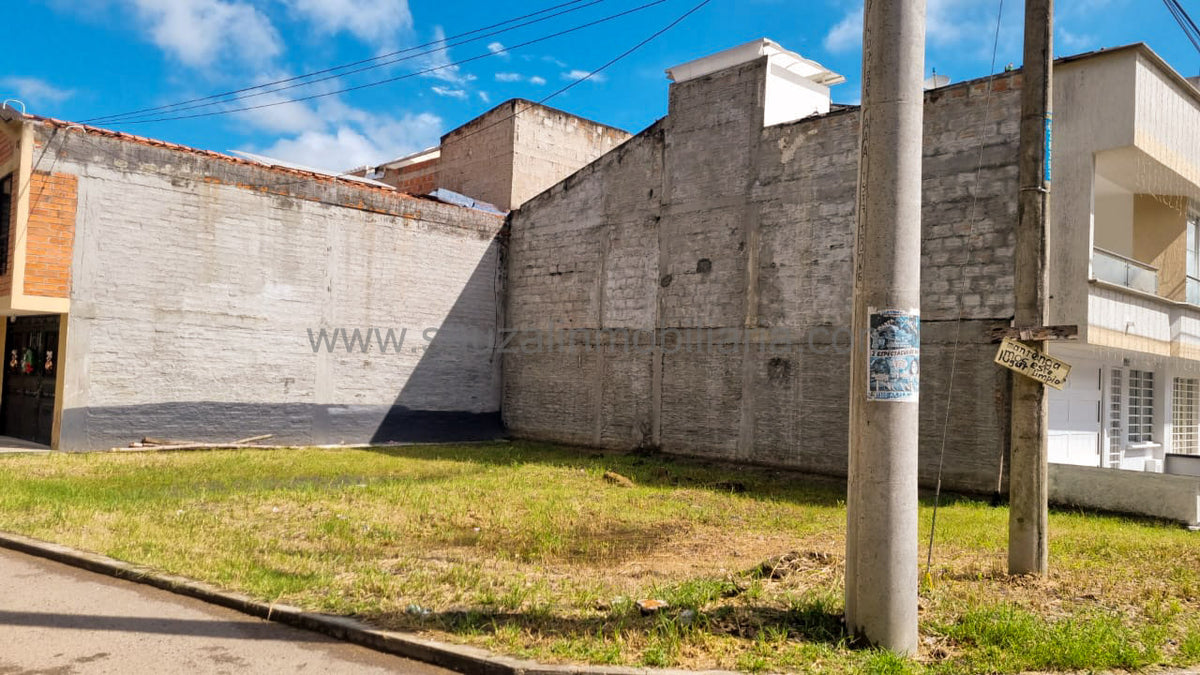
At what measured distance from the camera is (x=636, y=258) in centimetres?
1708

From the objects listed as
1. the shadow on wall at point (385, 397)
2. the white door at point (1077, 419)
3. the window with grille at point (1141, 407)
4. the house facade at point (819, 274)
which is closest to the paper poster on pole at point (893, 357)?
the house facade at point (819, 274)

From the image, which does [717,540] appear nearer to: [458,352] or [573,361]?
[573,361]

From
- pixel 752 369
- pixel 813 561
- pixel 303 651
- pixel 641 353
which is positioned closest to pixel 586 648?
pixel 303 651

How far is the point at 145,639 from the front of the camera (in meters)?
4.89

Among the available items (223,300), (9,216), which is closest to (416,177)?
(223,300)

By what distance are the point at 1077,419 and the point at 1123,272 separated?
112 inches

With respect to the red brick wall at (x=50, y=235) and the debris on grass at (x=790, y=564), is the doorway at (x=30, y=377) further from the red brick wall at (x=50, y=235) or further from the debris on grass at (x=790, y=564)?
the debris on grass at (x=790, y=564)

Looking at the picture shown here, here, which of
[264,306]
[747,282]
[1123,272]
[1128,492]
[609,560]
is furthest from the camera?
[264,306]

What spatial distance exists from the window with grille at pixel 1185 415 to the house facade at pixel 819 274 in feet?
A: 0.32

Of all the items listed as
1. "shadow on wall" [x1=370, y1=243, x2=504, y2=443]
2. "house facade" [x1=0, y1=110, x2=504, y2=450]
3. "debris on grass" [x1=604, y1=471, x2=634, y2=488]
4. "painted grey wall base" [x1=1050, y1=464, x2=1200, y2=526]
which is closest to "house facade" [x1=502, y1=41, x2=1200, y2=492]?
"shadow on wall" [x1=370, y1=243, x2=504, y2=443]

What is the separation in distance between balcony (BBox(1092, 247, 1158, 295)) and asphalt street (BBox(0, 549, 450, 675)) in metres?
11.3

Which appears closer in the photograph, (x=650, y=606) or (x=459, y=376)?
(x=650, y=606)

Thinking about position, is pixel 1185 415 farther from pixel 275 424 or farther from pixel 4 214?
pixel 4 214

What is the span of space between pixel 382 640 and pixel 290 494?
589cm
